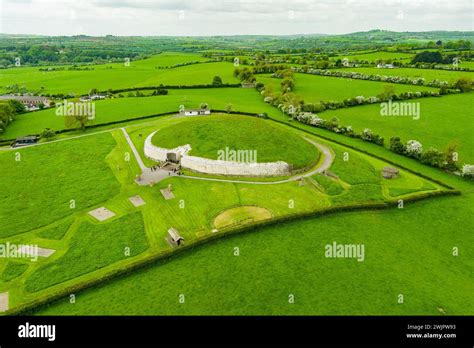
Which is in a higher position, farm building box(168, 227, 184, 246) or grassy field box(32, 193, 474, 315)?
farm building box(168, 227, 184, 246)

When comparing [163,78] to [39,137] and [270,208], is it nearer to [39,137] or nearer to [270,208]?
[39,137]

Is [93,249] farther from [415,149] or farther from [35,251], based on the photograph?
[415,149]

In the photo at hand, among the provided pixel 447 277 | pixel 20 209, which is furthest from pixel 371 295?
pixel 20 209

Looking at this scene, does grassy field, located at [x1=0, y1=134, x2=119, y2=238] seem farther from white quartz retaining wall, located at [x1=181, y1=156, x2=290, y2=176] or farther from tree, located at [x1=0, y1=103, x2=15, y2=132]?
tree, located at [x1=0, y1=103, x2=15, y2=132]

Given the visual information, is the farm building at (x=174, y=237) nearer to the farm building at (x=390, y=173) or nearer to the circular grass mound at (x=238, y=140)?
the circular grass mound at (x=238, y=140)

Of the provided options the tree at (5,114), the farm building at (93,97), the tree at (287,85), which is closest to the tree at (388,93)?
the tree at (287,85)

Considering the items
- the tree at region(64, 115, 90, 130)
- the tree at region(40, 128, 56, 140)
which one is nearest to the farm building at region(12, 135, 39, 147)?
the tree at region(40, 128, 56, 140)
